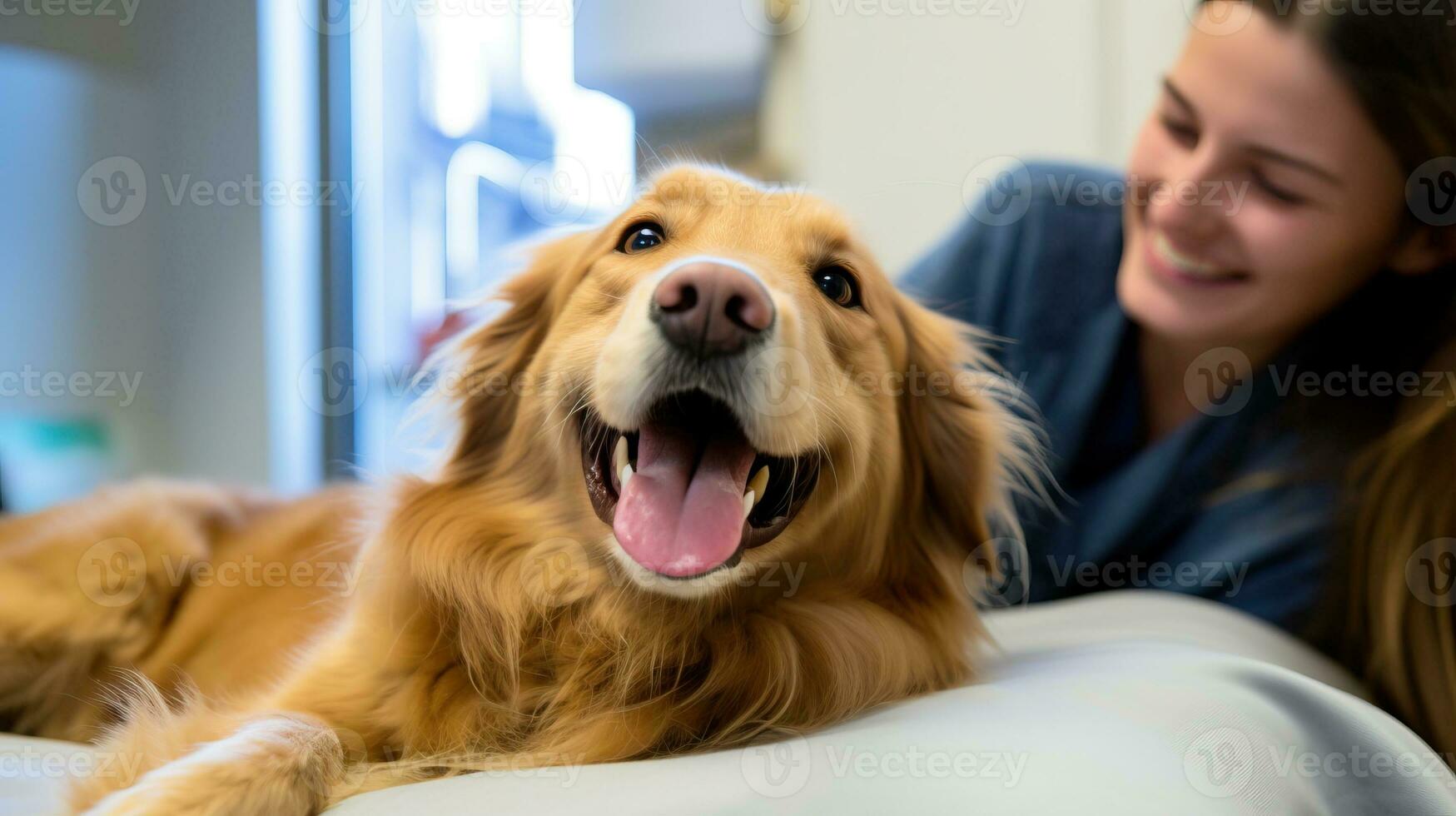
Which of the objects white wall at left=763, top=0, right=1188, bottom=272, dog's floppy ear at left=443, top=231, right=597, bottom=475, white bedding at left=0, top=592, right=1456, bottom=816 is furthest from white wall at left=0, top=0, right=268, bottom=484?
white bedding at left=0, top=592, right=1456, bottom=816

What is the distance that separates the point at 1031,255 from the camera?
2.25 metres

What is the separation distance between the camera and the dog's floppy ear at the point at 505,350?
59.6 inches

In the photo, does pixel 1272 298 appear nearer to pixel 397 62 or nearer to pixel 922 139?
pixel 922 139

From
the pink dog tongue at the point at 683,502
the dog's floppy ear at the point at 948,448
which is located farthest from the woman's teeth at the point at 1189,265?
the pink dog tongue at the point at 683,502

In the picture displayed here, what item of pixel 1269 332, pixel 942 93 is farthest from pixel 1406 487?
pixel 942 93

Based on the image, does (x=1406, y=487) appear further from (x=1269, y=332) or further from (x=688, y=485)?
(x=688, y=485)

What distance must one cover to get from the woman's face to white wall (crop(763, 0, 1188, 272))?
1633mm

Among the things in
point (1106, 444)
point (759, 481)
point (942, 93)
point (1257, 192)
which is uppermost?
point (942, 93)

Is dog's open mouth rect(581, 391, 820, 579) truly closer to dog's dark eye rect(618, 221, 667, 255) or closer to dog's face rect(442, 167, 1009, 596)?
dog's face rect(442, 167, 1009, 596)

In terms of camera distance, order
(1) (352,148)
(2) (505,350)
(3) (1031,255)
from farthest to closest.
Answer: (1) (352,148) < (3) (1031,255) < (2) (505,350)

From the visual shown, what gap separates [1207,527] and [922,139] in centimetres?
210

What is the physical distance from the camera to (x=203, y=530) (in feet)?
6.79

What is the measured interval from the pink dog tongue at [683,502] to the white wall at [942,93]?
231 cm

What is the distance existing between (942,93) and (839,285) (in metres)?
2.38
